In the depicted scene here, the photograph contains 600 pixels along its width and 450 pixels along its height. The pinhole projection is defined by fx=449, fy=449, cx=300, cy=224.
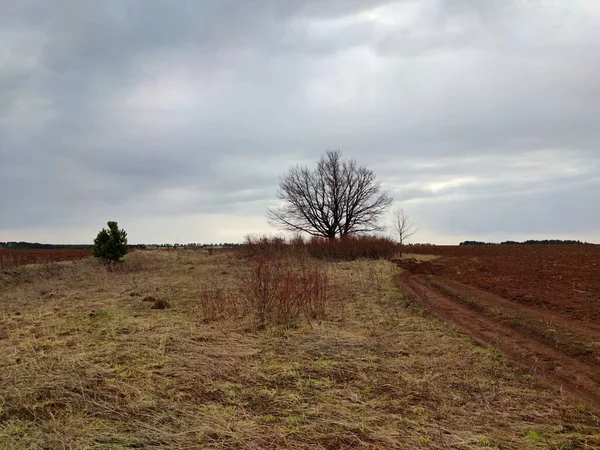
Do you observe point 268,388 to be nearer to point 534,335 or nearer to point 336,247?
point 534,335

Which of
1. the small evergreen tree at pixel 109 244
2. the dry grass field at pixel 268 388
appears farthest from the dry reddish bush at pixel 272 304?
the small evergreen tree at pixel 109 244

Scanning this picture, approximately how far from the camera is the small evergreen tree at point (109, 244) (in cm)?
2608

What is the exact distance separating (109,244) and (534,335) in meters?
23.8

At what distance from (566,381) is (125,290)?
12.7 metres

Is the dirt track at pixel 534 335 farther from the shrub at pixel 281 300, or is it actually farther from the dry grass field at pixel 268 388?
the shrub at pixel 281 300

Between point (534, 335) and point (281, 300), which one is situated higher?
point (281, 300)

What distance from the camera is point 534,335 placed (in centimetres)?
759

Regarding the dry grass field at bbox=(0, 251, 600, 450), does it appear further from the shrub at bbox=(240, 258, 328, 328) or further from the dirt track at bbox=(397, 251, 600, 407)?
the dirt track at bbox=(397, 251, 600, 407)

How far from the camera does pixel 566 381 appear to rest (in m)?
5.38

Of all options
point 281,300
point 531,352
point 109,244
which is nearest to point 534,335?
point 531,352

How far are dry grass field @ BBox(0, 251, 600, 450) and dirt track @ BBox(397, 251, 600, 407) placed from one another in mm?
379

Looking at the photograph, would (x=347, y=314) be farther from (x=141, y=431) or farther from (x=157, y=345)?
(x=141, y=431)

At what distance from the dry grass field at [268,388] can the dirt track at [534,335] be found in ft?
1.24

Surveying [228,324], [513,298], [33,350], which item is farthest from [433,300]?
[33,350]
